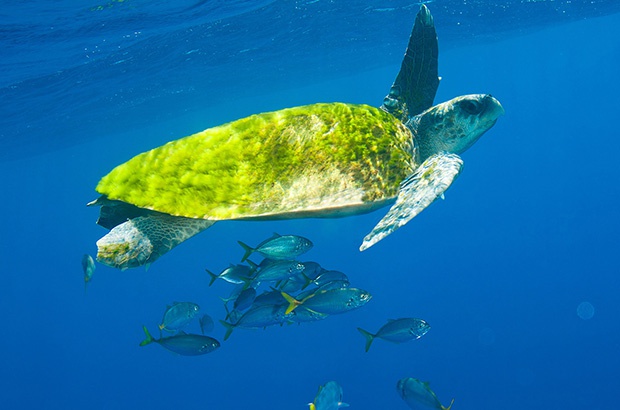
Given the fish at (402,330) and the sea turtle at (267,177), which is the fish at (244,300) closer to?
the sea turtle at (267,177)

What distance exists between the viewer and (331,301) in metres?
4.44

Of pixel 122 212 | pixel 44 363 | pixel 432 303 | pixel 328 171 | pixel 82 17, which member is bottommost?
pixel 44 363

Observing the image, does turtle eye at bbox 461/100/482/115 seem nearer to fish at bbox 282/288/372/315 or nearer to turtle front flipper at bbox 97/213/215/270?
fish at bbox 282/288/372/315

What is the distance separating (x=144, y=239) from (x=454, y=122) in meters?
3.47

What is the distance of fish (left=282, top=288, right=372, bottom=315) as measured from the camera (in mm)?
4375

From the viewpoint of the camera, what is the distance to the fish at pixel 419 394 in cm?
492

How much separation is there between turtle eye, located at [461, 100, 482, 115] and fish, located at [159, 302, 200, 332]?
13.2ft

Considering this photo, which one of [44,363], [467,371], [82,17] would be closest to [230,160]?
[82,17]

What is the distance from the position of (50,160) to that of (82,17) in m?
38.5

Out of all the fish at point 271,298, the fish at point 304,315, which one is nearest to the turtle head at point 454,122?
the fish at point 304,315

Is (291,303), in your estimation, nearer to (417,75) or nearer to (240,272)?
(240,272)

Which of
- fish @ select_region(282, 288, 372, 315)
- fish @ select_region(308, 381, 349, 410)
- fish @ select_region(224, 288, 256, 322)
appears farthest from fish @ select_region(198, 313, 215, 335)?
fish @ select_region(282, 288, 372, 315)

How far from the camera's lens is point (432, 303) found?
104 feet

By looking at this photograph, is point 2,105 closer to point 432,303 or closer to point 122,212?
point 122,212
